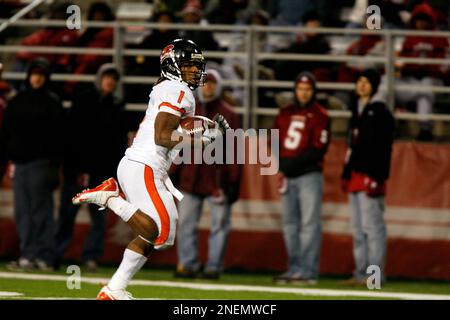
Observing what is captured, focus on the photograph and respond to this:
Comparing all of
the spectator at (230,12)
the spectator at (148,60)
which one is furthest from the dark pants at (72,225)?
the spectator at (230,12)

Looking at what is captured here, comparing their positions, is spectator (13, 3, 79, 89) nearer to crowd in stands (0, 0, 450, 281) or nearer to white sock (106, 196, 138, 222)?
crowd in stands (0, 0, 450, 281)

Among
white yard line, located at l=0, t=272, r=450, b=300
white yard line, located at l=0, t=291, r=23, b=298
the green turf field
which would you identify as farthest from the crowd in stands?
white yard line, located at l=0, t=291, r=23, b=298

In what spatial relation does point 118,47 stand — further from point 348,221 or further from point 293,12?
point 348,221

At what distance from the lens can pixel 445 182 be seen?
1488 cm

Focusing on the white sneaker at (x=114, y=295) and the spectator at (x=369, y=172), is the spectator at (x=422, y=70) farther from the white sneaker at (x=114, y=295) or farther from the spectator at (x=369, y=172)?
the white sneaker at (x=114, y=295)

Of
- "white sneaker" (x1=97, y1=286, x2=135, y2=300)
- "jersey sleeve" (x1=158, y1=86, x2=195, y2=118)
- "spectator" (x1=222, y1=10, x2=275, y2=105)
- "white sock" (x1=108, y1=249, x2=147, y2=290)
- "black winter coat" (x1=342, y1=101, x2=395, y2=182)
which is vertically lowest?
"white sneaker" (x1=97, y1=286, x2=135, y2=300)

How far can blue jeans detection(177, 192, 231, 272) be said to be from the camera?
14125 mm

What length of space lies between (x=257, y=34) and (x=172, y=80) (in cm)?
509

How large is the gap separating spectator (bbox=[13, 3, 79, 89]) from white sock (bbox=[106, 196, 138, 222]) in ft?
20.7

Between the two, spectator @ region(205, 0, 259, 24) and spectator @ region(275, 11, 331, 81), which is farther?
spectator @ region(205, 0, 259, 24)

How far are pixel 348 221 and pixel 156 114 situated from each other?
5101 mm
